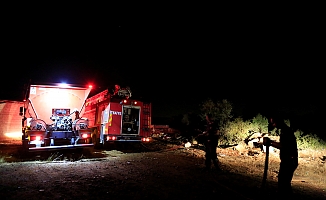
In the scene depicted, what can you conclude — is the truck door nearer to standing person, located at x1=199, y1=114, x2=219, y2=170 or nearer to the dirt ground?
the dirt ground

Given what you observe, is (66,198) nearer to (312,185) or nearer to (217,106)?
(312,185)

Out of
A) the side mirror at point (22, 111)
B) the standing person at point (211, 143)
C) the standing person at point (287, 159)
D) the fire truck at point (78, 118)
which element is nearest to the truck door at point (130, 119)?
the fire truck at point (78, 118)

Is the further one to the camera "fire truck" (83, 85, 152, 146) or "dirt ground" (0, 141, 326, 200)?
"fire truck" (83, 85, 152, 146)

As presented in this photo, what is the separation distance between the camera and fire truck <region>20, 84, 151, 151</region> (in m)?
10.4

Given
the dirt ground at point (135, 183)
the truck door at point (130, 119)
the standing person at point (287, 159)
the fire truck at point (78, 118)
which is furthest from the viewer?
the truck door at point (130, 119)

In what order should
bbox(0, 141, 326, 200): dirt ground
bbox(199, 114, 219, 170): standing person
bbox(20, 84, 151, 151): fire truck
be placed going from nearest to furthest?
bbox(0, 141, 326, 200): dirt ground
bbox(199, 114, 219, 170): standing person
bbox(20, 84, 151, 151): fire truck

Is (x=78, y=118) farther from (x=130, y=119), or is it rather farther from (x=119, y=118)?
(x=130, y=119)

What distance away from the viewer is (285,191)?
448 cm

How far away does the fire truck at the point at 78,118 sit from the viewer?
1040 cm

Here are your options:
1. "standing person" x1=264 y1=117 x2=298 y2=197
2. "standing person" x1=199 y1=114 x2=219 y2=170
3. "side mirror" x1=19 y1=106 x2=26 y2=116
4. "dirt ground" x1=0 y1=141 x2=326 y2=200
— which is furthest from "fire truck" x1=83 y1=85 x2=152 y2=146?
"standing person" x1=264 y1=117 x2=298 y2=197

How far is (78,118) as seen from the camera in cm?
1148

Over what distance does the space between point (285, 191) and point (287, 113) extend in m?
18.5

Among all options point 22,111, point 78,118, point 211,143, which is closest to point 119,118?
point 78,118

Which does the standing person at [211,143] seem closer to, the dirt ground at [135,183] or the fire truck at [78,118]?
the dirt ground at [135,183]
